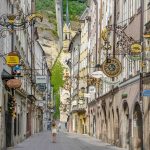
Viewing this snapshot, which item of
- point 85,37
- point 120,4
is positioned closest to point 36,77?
point 85,37

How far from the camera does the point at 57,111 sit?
491ft

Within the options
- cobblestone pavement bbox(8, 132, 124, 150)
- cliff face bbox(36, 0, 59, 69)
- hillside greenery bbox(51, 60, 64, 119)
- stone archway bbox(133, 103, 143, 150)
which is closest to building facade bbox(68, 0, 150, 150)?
stone archway bbox(133, 103, 143, 150)

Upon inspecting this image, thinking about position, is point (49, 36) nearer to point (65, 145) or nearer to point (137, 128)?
point (65, 145)

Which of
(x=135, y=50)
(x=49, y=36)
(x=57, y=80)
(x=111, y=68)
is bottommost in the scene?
(x=111, y=68)

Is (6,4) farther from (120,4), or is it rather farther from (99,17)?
(99,17)

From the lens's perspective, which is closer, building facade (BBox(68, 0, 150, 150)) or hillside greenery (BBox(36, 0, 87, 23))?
building facade (BBox(68, 0, 150, 150))

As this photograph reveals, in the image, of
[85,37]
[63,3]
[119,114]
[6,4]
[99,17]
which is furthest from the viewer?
[63,3]

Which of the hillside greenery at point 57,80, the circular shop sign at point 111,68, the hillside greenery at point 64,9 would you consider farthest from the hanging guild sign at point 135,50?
the hillside greenery at point 64,9

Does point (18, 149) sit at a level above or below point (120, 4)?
below

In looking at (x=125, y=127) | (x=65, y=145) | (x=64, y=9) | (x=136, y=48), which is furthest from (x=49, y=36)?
(x=136, y=48)

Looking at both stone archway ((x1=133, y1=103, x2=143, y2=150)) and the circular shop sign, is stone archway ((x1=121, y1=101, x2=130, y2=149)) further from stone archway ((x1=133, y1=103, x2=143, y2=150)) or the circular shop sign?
the circular shop sign

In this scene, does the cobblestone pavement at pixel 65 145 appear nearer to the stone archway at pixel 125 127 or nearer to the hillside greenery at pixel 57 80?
the stone archway at pixel 125 127

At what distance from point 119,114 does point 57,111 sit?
110 meters

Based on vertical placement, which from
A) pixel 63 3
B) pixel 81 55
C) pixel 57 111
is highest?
pixel 63 3
